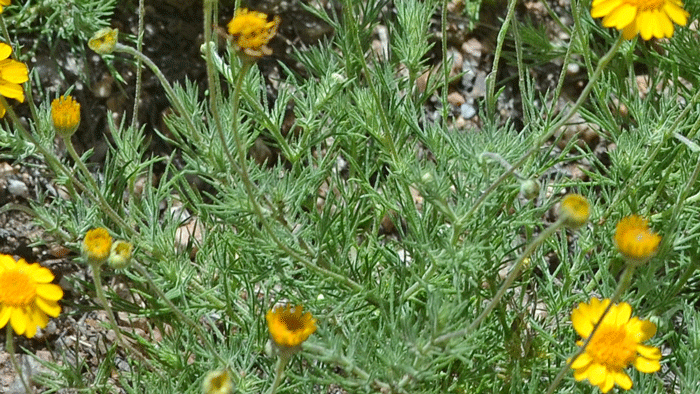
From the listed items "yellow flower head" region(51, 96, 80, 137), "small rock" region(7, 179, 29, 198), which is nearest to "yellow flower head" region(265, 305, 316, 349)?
"yellow flower head" region(51, 96, 80, 137)

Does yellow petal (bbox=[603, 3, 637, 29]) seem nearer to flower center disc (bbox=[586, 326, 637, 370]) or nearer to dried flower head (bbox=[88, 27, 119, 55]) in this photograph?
flower center disc (bbox=[586, 326, 637, 370])

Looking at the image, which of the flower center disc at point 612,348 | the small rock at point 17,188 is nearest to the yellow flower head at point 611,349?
the flower center disc at point 612,348

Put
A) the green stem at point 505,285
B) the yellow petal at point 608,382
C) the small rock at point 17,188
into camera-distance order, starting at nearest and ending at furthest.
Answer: the green stem at point 505,285, the yellow petal at point 608,382, the small rock at point 17,188

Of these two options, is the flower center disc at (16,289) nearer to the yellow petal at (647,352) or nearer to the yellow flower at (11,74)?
the yellow flower at (11,74)

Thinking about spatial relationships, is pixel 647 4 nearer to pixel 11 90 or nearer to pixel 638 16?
pixel 638 16

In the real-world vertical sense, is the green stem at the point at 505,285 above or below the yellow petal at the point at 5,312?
above
